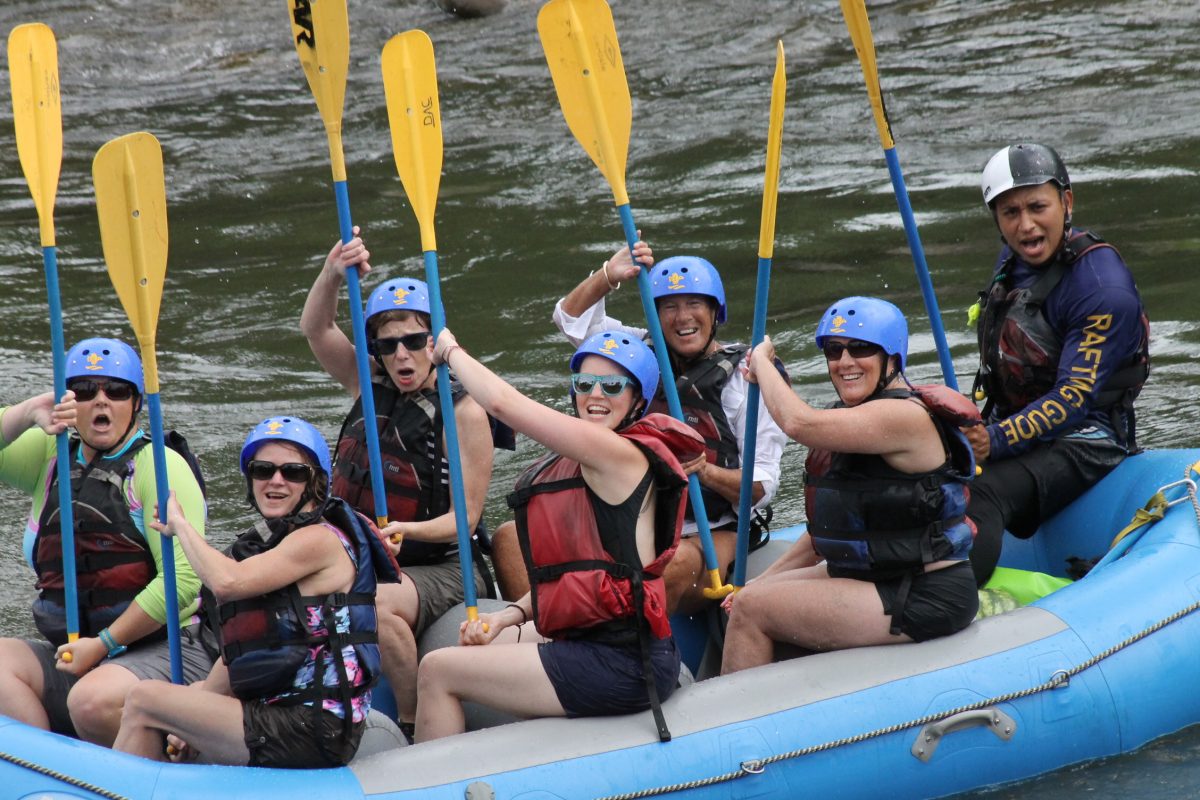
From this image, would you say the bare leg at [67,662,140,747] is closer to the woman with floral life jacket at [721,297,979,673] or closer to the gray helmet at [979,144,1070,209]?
the woman with floral life jacket at [721,297,979,673]

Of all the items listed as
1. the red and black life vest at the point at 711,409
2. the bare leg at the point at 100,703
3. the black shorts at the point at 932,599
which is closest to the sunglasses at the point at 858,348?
the black shorts at the point at 932,599

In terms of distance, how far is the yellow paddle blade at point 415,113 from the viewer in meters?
5.02

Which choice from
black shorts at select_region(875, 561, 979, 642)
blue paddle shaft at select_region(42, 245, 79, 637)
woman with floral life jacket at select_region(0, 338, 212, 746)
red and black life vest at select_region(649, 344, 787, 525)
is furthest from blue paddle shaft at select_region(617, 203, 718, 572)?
blue paddle shaft at select_region(42, 245, 79, 637)

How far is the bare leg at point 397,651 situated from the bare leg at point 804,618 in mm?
915

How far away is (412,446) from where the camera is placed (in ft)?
16.9

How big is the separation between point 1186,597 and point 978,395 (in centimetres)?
105

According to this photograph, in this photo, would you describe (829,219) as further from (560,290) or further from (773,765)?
(773,765)

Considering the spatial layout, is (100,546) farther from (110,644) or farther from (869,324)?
(869,324)

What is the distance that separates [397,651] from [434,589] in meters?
0.29

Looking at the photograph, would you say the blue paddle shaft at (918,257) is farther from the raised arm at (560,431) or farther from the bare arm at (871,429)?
the raised arm at (560,431)

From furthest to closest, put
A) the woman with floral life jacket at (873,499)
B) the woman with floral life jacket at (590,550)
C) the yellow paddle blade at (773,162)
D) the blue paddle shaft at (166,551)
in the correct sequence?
1. the yellow paddle blade at (773,162)
2. the blue paddle shaft at (166,551)
3. the woman with floral life jacket at (873,499)
4. the woman with floral life jacket at (590,550)

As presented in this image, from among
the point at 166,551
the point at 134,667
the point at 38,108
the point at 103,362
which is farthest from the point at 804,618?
the point at 38,108

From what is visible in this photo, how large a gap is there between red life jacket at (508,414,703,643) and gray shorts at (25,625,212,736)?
1.10 m

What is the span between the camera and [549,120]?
1554 cm
